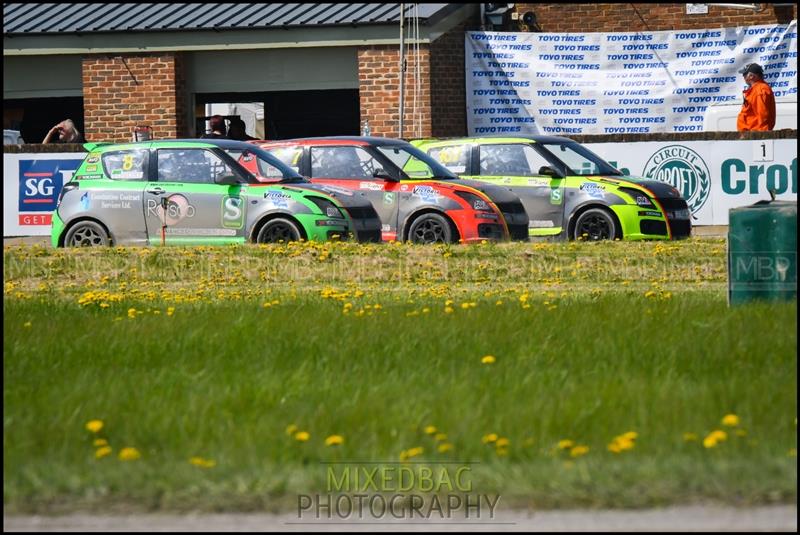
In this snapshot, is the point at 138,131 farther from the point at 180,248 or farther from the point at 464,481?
the point at 464,481

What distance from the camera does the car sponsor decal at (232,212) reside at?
16.5 metres

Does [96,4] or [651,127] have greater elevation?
[96,4]

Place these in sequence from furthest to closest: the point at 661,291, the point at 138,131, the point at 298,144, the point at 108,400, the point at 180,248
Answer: the point at 138,131 → the point at 298,144 → the point at 180,248 → the point at 661,291 → the point at 108,400

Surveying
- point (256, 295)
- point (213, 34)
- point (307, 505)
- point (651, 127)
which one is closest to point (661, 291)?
point (256, 295)

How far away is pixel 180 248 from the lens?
15.2 metres

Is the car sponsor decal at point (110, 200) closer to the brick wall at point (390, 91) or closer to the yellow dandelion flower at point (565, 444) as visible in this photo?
the brick wall at point (390, 91)

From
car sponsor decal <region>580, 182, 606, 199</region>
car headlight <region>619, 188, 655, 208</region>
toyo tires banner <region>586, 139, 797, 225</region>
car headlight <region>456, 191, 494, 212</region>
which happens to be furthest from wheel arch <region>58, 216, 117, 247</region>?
toyo tires banner <region>586, 139, 797, 225</region>

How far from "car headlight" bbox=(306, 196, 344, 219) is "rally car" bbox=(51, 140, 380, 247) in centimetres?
1

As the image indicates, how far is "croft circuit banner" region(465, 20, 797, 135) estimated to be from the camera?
26219 mm

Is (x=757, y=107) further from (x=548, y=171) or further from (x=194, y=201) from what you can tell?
(x=194, y=201)

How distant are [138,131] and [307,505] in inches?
802

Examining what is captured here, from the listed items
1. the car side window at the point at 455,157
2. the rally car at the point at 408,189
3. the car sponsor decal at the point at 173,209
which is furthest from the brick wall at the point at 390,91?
the car sponsor decal at the point at 173,209

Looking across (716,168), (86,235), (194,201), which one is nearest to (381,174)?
(194,201)

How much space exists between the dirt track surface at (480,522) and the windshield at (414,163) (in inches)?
480
